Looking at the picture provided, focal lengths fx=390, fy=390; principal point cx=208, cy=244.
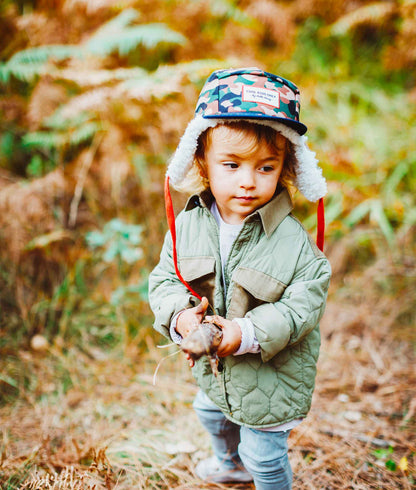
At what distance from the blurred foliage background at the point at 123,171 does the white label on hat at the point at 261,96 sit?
1.68 metres

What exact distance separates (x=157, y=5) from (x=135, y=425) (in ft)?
12.2

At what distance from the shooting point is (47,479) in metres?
1.54

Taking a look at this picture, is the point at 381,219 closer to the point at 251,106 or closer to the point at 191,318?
the point at 251,106

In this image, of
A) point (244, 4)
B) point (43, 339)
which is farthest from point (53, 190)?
point (244, 4)

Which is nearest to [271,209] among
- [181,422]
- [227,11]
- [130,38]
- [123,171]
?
[181,422]

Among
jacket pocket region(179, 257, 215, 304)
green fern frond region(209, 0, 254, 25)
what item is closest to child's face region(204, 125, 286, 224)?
jacket pocket region(179, 257, 215, 304)

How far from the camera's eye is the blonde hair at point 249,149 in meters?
1.29

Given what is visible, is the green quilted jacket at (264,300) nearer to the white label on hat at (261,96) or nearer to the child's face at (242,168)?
the child's face at (242,168)

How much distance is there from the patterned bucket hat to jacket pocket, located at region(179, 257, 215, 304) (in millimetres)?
375

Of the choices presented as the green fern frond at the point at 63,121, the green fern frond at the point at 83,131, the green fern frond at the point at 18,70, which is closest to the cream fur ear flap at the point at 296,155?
the green fern frond at the point at 83,131

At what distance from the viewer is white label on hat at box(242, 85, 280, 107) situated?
1.24m

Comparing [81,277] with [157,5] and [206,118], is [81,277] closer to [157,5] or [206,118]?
[206,118]

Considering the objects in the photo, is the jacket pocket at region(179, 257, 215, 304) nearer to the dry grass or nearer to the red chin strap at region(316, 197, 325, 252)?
the red chin strap at region(316, 197, 325, 252)

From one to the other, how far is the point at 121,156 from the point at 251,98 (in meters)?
2.16
